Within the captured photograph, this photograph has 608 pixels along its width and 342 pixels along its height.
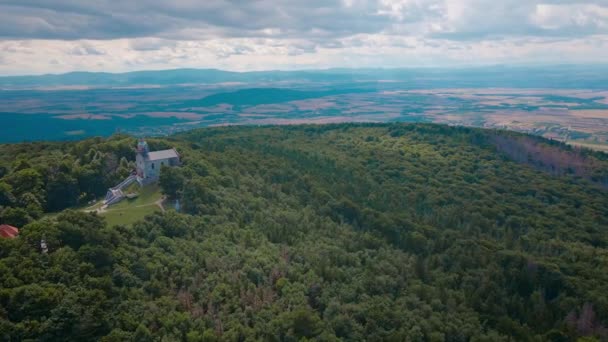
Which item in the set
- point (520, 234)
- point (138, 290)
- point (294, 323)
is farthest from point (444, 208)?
point (138, 290)

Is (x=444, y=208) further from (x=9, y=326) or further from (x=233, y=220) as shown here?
(x=9, y=326)

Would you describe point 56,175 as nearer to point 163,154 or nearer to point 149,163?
point 149,163

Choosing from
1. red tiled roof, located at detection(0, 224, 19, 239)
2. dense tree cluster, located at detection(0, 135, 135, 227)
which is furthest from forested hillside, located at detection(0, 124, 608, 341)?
red tiled roof, located at detection(0, 224, 19, 239)

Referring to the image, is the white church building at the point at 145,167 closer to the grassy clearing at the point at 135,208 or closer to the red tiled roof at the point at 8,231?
the grassy clearing at the point at 135,208

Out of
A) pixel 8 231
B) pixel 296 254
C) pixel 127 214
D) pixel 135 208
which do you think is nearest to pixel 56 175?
pixel 135 208

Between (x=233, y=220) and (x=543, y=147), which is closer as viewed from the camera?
(x=233, y=220)

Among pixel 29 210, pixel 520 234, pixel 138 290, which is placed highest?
pixel 29 210

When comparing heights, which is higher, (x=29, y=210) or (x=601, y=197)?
(x=29, y=210)

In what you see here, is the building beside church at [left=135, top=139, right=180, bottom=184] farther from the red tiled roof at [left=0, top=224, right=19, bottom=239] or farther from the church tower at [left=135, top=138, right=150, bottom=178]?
the red tiled roof at [left=0, top=224, right=19, bottom=239]
